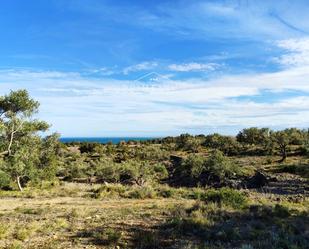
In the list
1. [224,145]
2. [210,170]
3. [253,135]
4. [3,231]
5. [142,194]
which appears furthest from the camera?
[253,135]

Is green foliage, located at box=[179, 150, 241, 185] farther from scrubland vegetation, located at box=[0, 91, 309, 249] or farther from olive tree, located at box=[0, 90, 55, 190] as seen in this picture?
olive tree, located at box=[0, 90, 55, 190]

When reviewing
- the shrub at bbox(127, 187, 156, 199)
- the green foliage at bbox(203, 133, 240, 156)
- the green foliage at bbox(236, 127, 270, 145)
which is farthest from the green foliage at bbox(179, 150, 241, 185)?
the green foliage at bbox(236, 127, 270, 145)

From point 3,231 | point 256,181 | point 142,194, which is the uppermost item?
point 3,231

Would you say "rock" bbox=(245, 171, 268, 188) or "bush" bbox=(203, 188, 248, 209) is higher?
"bush" bbox=(203, 188, 248, 209)

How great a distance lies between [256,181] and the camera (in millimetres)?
43688

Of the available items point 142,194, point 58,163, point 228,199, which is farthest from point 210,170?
point 228,199

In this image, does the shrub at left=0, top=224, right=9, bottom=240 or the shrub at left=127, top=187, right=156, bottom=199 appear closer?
the shrub at left=0, top=224, right=9, bottom=240

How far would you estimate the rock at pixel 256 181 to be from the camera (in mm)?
41906

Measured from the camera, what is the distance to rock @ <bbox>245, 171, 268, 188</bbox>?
4191 centimetres

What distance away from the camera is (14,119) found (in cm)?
3036

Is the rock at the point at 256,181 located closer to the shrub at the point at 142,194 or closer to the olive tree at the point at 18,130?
the shrub at the point at 142,194

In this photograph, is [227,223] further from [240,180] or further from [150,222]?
[240,180]

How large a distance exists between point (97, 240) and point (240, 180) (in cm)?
3121

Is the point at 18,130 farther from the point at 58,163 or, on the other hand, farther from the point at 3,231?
the point at 58,163
